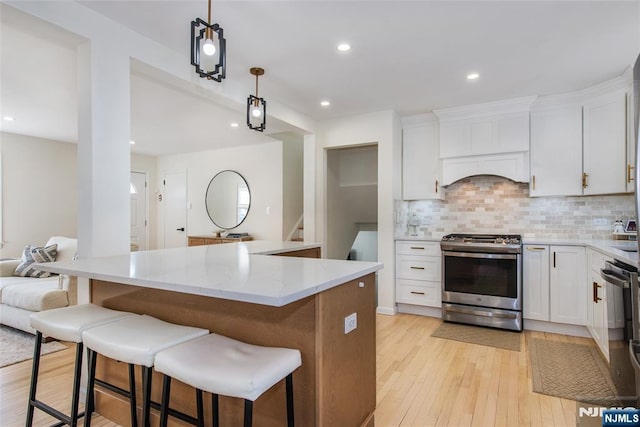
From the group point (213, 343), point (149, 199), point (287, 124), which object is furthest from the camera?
point (149, 199)

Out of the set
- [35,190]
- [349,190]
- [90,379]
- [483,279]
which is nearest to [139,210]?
Answer: [35,190]

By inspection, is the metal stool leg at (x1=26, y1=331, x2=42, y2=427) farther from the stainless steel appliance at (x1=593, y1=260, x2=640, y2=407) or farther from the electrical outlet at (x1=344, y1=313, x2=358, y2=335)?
the stainless steel appliance at (x1=593, y1=260, x2=640, y2=407)

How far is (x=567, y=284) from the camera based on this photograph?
3.34 m

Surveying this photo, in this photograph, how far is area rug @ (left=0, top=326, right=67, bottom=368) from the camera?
113 inches

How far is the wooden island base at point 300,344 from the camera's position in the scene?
1.46m

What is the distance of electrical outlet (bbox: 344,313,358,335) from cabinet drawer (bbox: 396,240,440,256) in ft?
8.37

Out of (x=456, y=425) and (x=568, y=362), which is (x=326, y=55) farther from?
(x=568, y=362)

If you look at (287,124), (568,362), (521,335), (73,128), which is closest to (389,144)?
(287,124)

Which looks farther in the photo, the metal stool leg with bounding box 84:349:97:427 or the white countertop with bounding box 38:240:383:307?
the metal stool leg with bounding box 84:349:97:427

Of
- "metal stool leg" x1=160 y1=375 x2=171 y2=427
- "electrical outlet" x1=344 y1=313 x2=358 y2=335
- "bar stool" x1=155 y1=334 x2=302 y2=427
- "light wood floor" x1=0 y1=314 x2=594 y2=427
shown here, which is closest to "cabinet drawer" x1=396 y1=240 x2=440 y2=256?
"light wood floor" x1=0 y1=314 x2=594 y2=427

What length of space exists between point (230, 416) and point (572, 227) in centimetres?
391

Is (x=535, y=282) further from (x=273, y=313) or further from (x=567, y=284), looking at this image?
(x=273, y=313)

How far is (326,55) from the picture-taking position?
2.78 meters

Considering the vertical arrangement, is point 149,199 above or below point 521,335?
above
